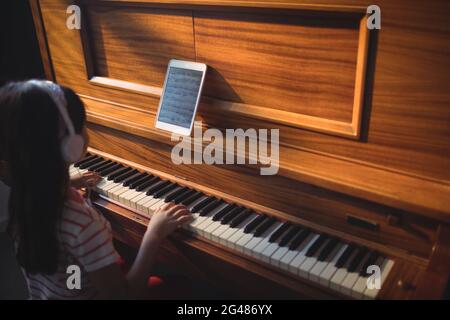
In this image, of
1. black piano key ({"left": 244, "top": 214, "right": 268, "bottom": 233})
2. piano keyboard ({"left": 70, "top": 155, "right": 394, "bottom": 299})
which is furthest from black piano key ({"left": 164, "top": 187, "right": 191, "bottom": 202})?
black piano key ({"left": 244, "top": 214, "right": 268, "bottom": 233})

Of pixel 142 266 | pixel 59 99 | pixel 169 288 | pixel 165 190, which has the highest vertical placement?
pixel 59 99

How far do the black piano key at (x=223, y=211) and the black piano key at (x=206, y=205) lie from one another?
0.13 feet

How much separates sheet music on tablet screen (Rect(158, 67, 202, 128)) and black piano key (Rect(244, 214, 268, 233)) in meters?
0.42

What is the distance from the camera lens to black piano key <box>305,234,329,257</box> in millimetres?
1221

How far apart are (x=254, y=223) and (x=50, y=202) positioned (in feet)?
2.06

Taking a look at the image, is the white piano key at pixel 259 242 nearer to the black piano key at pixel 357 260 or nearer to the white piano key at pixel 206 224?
the white piano key at pixel 206 224

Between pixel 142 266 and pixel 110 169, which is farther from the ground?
pixel 110 169

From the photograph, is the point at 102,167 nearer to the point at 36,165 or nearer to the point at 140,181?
the point at 140,181

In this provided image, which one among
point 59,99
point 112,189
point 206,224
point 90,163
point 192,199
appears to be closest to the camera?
point 59,99

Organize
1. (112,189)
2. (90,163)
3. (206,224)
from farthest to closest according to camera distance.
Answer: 1. (90,163)
2. (112,189)
3. (206,224)

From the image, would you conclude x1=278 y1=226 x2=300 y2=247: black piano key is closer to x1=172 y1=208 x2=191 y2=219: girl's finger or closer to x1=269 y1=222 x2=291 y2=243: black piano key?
x1=269 y1=222 x2=291 y2=243: black piano key

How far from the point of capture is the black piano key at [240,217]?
1372 millimetres

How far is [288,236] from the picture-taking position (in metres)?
1.29

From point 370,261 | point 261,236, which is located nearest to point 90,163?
point 261,236
